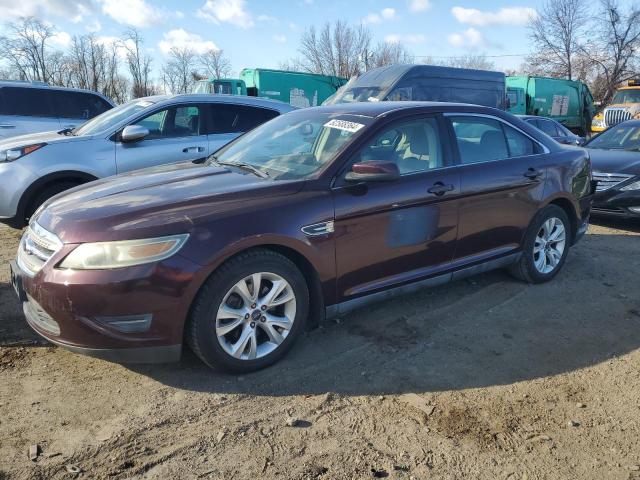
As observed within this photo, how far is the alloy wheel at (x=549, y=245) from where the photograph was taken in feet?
15.8

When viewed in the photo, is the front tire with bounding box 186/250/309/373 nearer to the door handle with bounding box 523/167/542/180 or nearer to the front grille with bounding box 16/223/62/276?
the front grille with bounding box 16/223/62/276

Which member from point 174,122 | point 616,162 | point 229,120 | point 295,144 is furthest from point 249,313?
point 616,162

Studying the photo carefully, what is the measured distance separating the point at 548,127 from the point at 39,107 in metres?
11.7

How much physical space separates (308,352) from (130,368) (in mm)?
1149

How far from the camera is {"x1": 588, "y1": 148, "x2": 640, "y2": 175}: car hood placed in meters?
7.18

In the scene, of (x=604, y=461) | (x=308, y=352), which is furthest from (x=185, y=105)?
(x=604, y=461)

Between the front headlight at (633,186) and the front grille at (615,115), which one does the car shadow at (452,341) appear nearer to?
the front headlight at (633,186)

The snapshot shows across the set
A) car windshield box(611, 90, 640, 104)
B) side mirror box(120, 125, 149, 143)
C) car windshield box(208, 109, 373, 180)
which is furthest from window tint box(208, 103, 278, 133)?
car windshield box(611, 90, 640, 104)

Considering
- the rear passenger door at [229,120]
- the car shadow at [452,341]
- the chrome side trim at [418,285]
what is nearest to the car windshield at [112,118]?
the rear passenger door at [229,120]

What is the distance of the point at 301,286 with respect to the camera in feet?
10.8

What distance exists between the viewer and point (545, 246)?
191 inches

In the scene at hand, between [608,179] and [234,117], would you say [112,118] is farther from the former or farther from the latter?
[608,179]

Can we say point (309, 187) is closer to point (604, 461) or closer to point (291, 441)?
point (291, 441)

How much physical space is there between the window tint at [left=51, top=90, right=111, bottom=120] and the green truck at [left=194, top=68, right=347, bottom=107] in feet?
26.6
